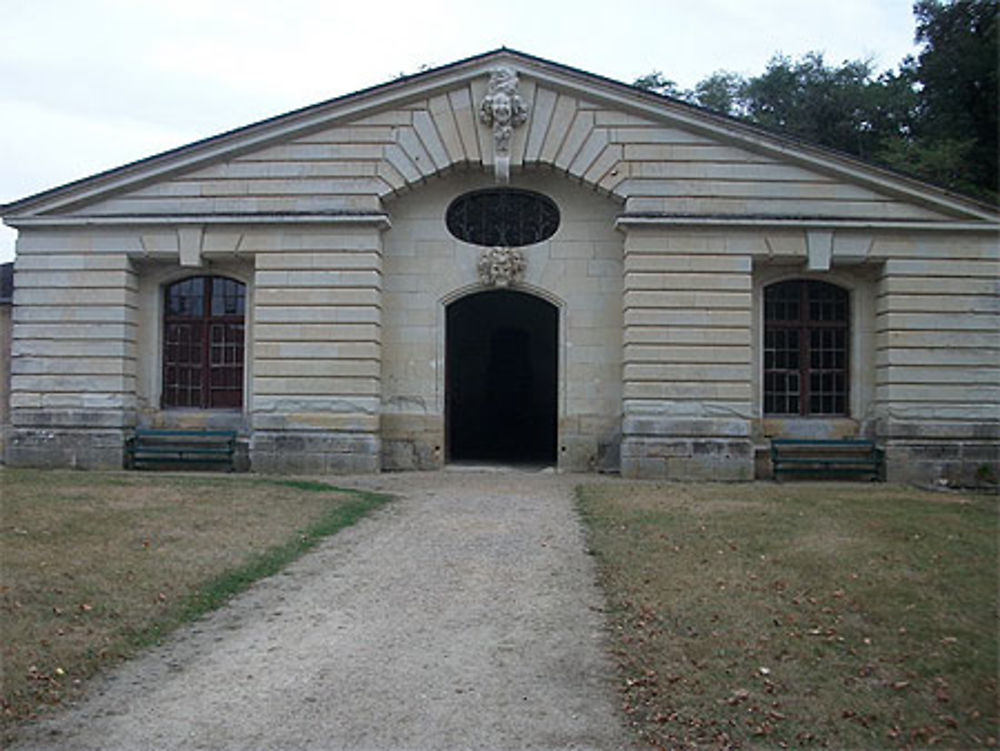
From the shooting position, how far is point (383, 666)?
6.37 m

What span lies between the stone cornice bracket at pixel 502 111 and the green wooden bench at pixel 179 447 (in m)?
7.29

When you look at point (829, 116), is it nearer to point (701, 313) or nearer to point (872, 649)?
point (701, 313)

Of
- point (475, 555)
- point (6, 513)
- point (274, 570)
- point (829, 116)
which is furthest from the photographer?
point (829, 116)

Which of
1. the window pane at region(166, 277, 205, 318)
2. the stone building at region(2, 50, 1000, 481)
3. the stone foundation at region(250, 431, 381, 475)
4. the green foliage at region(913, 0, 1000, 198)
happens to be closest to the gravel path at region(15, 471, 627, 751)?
the stone foundation at region(250, 431, 381, 475)

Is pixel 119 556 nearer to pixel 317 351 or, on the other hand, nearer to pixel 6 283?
pixel 317 351

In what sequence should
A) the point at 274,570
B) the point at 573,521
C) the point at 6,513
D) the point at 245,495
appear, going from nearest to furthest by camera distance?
the point at 274,570
the point at 6,513
the point at 573,521
the point at 245,495

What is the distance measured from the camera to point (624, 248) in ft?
58.6

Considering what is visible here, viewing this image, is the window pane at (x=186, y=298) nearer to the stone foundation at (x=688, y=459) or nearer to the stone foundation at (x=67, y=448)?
the stone foundation at (x=67, y=448)

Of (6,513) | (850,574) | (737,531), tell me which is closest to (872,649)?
(850,574)

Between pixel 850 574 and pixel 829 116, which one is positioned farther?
pixel 829 116

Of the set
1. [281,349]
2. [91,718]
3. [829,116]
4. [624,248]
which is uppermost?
[829,116]

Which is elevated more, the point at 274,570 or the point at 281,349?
the point at 281,349

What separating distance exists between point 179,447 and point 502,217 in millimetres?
7583

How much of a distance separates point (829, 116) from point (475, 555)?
110ft
